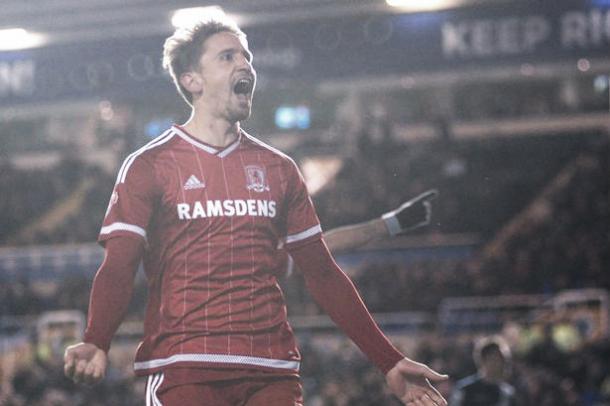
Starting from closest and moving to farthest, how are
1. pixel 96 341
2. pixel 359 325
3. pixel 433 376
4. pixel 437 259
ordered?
1. pixel 96 341
2. pixel 433 376
3. pixel 359 325
4. pixel 437 259

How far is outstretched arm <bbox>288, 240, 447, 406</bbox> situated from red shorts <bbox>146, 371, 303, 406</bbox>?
0.88 ft

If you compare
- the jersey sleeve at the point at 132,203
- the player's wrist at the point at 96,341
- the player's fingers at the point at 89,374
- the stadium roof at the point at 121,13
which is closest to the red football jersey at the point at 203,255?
the jersey sleeve at the point at 132,203

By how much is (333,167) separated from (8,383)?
9.83 meters

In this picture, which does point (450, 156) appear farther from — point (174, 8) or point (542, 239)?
point (174, 8)

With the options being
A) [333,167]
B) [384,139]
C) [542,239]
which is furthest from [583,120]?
[542,239]

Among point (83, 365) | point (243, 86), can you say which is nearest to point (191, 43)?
point (243, 86)

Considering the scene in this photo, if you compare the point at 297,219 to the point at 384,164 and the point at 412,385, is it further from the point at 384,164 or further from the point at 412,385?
the point at 384,164

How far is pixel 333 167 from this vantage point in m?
20.6

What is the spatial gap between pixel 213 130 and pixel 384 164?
13.2 meters

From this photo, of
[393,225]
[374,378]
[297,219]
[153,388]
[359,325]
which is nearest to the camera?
[153,388]

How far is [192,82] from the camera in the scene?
3406 mm

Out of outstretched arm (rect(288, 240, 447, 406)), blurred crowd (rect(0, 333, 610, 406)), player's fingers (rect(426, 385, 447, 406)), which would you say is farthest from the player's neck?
blurred crowd (rect(0, 333, 610, 406))

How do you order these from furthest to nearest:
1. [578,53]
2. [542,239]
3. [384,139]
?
[384,139], [542,239], [578,53]

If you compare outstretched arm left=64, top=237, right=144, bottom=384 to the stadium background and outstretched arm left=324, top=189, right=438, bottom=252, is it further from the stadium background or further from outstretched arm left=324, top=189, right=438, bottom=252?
the stadium background
